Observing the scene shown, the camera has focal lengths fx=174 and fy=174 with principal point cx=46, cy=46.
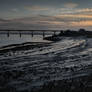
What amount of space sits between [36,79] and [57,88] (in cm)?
157

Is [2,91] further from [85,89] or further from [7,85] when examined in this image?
[85,89]

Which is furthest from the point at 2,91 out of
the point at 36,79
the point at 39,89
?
the point at 36,79

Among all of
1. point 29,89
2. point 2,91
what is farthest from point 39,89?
point 2,91

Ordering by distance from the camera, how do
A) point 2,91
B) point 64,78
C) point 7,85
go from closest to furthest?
point 2,91 < point 7,85 < point 64,78

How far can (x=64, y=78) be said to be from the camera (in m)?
7.89

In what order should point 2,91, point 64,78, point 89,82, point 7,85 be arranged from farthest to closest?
point 64,78 → point 89,82 → point 7,85 → point 2,91

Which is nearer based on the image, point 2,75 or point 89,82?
point 89,82

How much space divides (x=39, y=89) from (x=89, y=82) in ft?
7.33

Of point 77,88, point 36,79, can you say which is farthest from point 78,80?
point 36,79

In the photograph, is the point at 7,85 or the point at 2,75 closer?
the point at 7,85

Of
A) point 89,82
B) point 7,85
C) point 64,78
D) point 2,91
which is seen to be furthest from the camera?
point 64,78

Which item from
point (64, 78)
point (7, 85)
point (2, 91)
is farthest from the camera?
point (64, 78)

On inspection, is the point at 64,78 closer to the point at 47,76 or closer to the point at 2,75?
the point at 47,76

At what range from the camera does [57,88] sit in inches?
247
